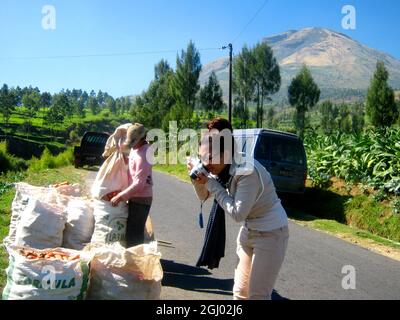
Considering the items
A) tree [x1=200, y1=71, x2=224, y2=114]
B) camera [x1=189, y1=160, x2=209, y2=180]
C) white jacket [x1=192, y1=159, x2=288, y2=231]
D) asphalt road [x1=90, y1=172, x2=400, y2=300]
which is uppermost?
tree [x1=200, y1=71, x2=224, y2=114]

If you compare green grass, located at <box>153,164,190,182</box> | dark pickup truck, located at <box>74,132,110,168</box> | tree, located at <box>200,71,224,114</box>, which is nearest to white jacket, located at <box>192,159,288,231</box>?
green grass, located at <box>153,164,190,182</box>

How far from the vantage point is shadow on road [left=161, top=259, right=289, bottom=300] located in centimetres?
570

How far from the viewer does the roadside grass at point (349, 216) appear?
32.8 feet

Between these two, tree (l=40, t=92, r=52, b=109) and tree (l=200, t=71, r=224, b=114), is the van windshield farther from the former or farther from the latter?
tree (l=40, t=92, r=52, b=109)

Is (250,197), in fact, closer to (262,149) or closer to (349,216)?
(262,149)

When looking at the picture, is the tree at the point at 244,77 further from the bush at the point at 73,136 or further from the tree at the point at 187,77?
the bush at the point at 73,136

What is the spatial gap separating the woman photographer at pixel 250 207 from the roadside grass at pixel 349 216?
221 inches

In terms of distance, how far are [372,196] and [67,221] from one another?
30.7 ft

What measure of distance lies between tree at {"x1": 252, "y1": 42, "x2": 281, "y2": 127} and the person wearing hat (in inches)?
2066

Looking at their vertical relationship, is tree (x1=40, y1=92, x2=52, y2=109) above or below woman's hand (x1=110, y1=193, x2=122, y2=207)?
above

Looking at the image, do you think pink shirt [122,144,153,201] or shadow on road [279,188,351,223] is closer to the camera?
pink shirt [122,144,153,201]

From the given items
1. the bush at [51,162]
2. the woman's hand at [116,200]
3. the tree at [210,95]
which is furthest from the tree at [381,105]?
the woman's hand at [116,200]
